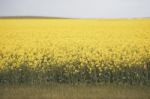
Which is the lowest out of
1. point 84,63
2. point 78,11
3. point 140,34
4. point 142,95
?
point 142,95

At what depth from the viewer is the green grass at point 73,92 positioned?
5.12 meters

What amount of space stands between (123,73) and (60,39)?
176 centimetres

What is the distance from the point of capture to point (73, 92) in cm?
529

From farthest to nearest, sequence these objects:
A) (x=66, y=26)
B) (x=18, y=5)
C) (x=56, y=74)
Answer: (x=66, y=26) → (x=56, y=74) → (x=18, y=5)

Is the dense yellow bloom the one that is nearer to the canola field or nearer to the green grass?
the canola field

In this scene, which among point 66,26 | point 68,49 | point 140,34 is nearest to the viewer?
point 68,49

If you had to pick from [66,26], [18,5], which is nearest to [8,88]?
[18,5]

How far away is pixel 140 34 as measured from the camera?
6.85m

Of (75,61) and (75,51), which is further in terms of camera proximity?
(75,51)

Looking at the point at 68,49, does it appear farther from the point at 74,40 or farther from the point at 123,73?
the point at 123,73

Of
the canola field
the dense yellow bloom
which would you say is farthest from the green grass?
the dense yellow bloom

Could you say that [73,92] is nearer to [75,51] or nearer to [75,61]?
[75,61]

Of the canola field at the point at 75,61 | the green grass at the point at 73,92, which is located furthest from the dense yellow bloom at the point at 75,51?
the green grass at the point at 73,92

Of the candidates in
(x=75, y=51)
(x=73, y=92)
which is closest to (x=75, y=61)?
(x=75, y=51)
